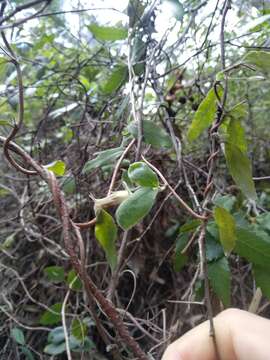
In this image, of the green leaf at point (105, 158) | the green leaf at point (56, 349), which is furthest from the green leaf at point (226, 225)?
the green leaf at point (56, 349)

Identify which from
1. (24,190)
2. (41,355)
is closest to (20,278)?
(41,355)

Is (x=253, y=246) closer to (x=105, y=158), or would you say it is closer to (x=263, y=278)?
(x=263, y=278)

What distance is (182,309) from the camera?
93 cm

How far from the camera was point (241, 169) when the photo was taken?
60 cm

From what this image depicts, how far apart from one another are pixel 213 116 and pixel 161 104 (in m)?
0.27

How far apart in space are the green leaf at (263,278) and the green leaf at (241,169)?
11cm

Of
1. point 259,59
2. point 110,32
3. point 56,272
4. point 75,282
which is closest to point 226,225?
point 259,59

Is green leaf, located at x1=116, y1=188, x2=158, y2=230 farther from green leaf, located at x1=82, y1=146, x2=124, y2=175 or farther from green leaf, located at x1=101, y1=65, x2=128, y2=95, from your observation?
green leaf, located at x1=101, y1=65, x2=128, y2=95

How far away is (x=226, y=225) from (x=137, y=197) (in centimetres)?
11

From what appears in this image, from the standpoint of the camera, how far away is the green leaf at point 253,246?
23.8 inches

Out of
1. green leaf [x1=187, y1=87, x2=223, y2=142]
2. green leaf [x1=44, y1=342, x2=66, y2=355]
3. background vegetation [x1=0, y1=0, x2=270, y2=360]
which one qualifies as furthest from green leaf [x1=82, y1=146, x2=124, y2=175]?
green leaf [x1=44, y1=342, x2=66, y2=355]

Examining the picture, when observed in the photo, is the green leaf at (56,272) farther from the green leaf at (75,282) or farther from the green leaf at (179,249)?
the green leaf at (179,249)

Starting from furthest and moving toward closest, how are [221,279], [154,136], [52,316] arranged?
1. [52,316]
2. [154,136]
3. [221,279]

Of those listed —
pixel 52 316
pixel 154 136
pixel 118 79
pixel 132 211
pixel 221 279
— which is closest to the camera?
pixel 132 211
